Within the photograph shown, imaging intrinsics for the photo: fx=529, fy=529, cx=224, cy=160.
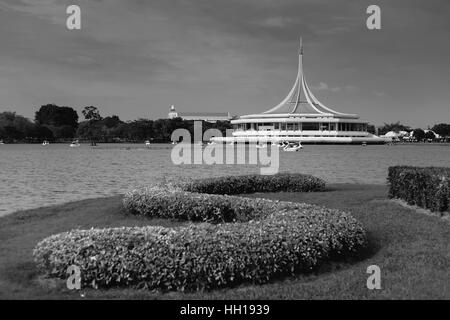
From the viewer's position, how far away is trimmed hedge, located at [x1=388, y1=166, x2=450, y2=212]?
1122cm

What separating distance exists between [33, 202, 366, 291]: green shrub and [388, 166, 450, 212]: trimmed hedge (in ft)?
14.3

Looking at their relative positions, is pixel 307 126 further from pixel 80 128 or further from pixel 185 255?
pixel 185 255

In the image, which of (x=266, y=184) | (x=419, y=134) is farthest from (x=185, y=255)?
(x=419, y=134)

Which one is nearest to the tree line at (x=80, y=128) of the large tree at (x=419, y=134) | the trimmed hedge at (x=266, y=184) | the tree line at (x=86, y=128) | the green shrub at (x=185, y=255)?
the tree line at (x=86, y=128)

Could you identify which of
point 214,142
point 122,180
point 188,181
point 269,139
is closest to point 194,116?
point 214,142

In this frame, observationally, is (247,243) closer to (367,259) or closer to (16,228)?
(367,259)

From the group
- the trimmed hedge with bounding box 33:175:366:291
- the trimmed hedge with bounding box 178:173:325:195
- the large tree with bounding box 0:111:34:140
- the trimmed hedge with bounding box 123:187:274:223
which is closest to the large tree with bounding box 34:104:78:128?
the large tree with bounding box 0:111:34:140

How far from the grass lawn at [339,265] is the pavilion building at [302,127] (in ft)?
302

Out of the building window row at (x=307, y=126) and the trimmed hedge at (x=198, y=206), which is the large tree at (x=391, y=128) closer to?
the building window row at (x=307, y=126)

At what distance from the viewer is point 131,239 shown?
7.30 metres

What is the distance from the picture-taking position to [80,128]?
423 ft

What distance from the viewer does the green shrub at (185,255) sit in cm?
688

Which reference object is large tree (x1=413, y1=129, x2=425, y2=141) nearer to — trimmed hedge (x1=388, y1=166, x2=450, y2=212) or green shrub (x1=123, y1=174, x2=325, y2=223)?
trimmed hedge (x1=388, y1=166, x2=450, y2=212)
